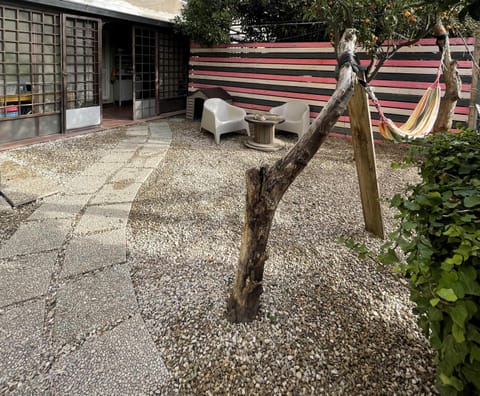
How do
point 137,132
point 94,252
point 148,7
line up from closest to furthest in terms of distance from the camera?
1. point 94,252
2. point 137,132
3. point 148,7

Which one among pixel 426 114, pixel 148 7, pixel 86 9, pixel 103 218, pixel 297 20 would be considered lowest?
pixel 103 218

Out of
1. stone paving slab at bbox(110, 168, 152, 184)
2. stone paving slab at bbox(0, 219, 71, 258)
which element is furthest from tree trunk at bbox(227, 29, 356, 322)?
stone paving slab at bbox(110, 168, 152, 184)

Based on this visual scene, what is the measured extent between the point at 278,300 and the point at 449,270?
4.65 ft

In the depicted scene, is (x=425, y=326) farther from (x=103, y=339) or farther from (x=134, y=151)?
(x=134, y=151)

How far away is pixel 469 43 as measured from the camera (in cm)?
591

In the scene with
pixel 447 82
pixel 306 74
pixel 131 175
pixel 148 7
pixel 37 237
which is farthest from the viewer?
pixel 148 7

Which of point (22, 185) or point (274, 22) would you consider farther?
point (274, 22)

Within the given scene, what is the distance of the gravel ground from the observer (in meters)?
1.78

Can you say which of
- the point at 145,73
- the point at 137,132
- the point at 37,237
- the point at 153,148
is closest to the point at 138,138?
the point at 137,132

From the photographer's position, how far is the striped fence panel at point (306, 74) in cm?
629

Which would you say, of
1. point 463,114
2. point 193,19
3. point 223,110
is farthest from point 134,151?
point 463,114

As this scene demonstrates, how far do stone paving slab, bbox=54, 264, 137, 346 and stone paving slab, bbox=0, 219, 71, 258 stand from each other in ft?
2.04

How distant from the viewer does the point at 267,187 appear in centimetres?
186

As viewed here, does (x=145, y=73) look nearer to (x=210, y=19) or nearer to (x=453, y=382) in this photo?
(x=210, y=19)
